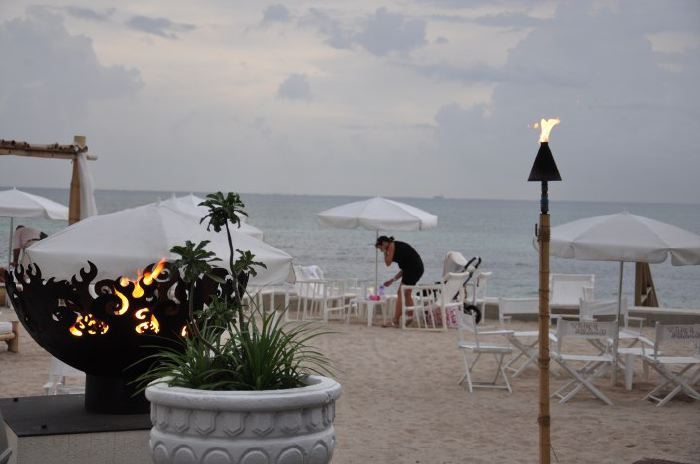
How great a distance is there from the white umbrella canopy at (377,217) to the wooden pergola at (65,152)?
7.02 metres

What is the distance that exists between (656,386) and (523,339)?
9.61 ft

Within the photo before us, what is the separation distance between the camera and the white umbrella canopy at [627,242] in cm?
1066

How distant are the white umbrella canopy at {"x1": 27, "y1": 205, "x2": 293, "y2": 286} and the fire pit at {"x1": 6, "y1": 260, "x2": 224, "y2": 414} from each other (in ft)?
0.29

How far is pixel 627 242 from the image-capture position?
10.7 metres

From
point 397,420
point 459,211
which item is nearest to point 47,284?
point 397,420

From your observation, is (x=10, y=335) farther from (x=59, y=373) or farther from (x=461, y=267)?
(x=461, y=267)

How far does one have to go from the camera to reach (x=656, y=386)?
1092cm

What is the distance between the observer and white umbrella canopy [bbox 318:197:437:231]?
17.3 meters

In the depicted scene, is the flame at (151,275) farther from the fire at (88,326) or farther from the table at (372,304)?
the table at (372,304)

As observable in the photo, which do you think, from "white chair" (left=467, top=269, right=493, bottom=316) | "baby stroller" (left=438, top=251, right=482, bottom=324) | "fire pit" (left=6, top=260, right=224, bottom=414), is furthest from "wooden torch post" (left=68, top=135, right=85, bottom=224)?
"white chair" (left=467, top=269, right=493, bottom=316)

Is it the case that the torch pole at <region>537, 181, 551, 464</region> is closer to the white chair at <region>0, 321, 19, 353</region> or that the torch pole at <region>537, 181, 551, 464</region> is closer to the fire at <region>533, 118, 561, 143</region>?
the fire at <region>533, 118, 561, 143</region>

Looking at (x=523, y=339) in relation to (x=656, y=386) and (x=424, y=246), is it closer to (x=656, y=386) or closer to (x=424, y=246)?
(x=656, y=386)

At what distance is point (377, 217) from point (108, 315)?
1177 cm

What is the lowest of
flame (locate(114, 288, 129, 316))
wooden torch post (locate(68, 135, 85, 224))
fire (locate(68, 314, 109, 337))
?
fire (locate(68, 314, 109, 337))
